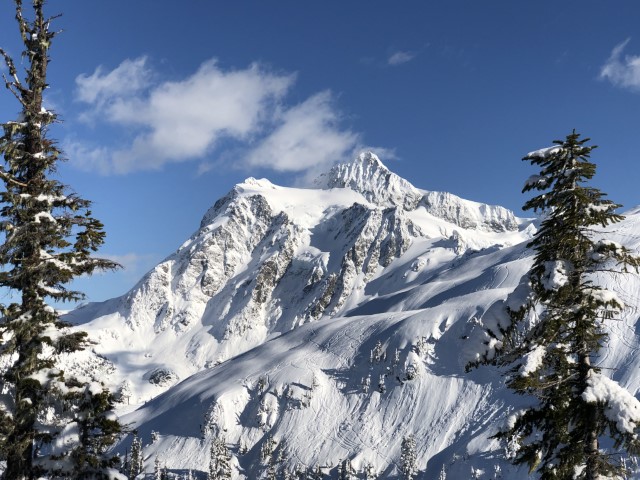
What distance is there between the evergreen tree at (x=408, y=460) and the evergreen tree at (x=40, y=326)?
14196cm

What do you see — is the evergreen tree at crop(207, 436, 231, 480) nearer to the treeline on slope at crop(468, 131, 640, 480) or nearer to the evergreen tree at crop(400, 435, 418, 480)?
the evergreen tree at crop(400, 435, 418, 480)

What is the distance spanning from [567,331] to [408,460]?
474 feet

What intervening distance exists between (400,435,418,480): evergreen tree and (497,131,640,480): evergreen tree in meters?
140

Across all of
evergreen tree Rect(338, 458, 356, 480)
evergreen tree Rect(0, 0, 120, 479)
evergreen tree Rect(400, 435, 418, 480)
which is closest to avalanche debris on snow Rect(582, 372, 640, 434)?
evergreen tree Rect(0, 0, 120, 479)

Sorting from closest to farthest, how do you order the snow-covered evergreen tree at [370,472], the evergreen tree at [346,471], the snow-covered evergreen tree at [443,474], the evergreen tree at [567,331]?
Answer: the evergreen tree at [567,331], the snow-covered evergreen tree at [443,474], the evergreen tree at [346,471], the snow-covered evergreen tree at [370,472]

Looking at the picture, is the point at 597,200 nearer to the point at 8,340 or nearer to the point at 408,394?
the point at 8,340

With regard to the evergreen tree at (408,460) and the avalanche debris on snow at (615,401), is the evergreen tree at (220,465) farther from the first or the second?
the avalanche debris on snow at (615,401)

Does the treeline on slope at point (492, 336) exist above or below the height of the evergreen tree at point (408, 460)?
above

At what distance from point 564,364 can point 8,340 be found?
1354 centimetres

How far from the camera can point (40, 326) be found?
43.5 feet

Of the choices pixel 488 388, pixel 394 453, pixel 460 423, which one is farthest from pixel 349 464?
pixel 488 388

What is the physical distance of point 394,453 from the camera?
163500 millimetres

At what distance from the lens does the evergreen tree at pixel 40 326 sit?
12938 millimetres

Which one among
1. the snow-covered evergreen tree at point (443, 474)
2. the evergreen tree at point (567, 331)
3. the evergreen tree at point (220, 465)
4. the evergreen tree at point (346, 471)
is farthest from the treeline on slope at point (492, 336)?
the evergreen tree at point (346, 471)
